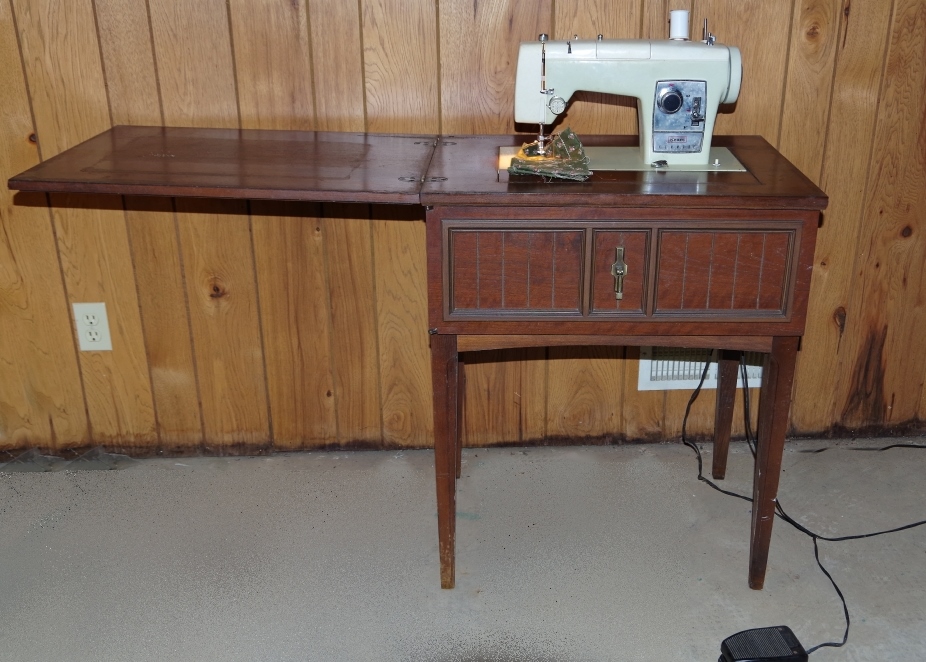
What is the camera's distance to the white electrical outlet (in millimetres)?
2287

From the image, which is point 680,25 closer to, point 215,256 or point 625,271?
point 625,271

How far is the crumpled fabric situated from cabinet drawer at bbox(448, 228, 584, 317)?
111 mm

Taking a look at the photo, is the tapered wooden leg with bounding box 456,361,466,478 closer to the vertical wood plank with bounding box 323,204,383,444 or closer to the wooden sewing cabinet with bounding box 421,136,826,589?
the vertical wood plank with bounding box 323,204,383,444

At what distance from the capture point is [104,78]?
6.81 feet

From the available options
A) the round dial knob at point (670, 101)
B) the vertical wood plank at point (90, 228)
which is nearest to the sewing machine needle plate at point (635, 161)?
the round dial knob at point (670, 101)

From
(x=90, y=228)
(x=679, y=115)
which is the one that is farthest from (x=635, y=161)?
(x=90, y=228)

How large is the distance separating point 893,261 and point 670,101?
85cm

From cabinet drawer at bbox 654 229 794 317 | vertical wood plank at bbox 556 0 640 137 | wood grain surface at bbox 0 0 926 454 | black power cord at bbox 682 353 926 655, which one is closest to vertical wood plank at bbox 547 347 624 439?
wood grain surface at bbox 0 0 926 454

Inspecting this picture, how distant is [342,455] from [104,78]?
103cm

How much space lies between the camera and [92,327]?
2309 mm

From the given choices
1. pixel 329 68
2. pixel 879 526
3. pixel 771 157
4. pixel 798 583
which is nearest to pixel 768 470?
pixel 798 583

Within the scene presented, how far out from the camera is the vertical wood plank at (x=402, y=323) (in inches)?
86.9

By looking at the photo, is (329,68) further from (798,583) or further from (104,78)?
(798,583)

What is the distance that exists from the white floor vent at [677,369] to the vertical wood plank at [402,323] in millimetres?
532
